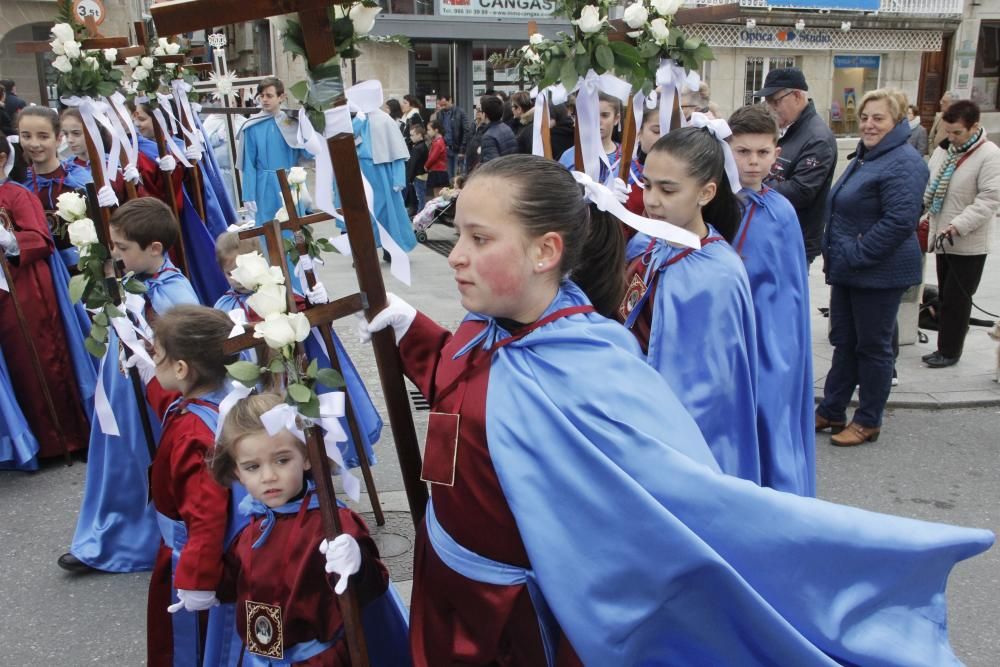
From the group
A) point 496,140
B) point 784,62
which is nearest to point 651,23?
point 496,140

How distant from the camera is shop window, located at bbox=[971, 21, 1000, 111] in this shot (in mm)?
23922

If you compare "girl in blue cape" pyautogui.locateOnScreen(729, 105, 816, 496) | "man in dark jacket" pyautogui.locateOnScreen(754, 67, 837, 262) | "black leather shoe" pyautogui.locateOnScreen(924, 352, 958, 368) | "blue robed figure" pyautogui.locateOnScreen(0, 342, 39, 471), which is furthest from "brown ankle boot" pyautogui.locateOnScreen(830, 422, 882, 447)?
"blue robed figure" pyautogui.locateOnScreen(0, 342, 39, 471)

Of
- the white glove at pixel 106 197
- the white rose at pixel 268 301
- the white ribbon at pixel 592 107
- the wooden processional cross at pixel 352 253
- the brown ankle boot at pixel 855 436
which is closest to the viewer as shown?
the wooden processional cross at pixel 352 253

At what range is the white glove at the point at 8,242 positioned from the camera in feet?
16.3

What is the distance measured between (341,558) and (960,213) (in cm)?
592

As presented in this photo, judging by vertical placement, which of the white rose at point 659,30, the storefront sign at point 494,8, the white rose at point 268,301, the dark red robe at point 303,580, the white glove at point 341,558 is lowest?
the dark red robe at point 303,580

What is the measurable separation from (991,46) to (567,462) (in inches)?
1061

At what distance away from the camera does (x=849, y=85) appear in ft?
75.0

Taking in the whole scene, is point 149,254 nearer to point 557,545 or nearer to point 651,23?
point 651,23

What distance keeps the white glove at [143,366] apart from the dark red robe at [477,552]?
1788mm

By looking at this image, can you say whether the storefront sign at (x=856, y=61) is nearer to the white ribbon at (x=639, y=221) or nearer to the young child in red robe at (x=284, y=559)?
the white ribbon at (x=639, y=221)

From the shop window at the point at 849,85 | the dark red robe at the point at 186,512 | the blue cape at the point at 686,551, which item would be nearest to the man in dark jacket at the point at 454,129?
the dark red robe at the point at 186,512

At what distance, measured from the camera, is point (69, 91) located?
16.5ft

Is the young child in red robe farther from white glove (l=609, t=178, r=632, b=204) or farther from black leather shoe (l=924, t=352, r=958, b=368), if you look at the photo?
black leather shoe (l=924, t=352, r=958, b=368)
